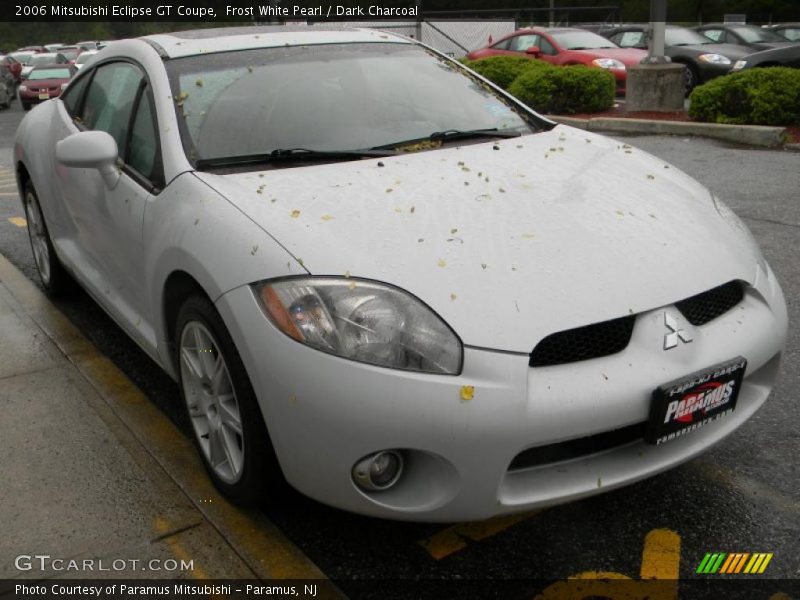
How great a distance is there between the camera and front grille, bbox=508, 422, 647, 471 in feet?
7.84

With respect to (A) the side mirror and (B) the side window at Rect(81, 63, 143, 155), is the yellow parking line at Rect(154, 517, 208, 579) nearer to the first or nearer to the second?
(A) the side mirror

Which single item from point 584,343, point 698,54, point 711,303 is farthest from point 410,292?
point 698,54

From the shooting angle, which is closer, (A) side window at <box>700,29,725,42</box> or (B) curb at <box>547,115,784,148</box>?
(B) curb at <box>547,115,784,148</box>

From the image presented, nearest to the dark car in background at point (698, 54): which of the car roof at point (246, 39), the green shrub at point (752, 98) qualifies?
the green shrub at point (752, 98)

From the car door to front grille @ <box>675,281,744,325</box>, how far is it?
1.89 meters

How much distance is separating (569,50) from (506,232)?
14.0m

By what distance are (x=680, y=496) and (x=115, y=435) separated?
2.13 m

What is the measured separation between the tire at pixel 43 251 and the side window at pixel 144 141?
1.48 metres

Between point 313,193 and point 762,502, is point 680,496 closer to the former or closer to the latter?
point 762,502

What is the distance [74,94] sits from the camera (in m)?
4.51

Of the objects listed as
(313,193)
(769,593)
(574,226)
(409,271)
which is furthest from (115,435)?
(769,593)

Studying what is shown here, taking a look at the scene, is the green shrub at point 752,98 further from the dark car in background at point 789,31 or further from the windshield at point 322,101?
the dark car in background at point 789,31

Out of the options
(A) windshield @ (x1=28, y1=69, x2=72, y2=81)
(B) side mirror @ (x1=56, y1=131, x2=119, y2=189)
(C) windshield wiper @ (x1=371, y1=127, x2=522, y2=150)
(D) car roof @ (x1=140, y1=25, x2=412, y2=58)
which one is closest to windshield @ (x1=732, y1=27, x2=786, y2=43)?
(D) car roof @ (x1=140, y1=25, x2=412, y2=58)

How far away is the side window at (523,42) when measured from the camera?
16.2 m
